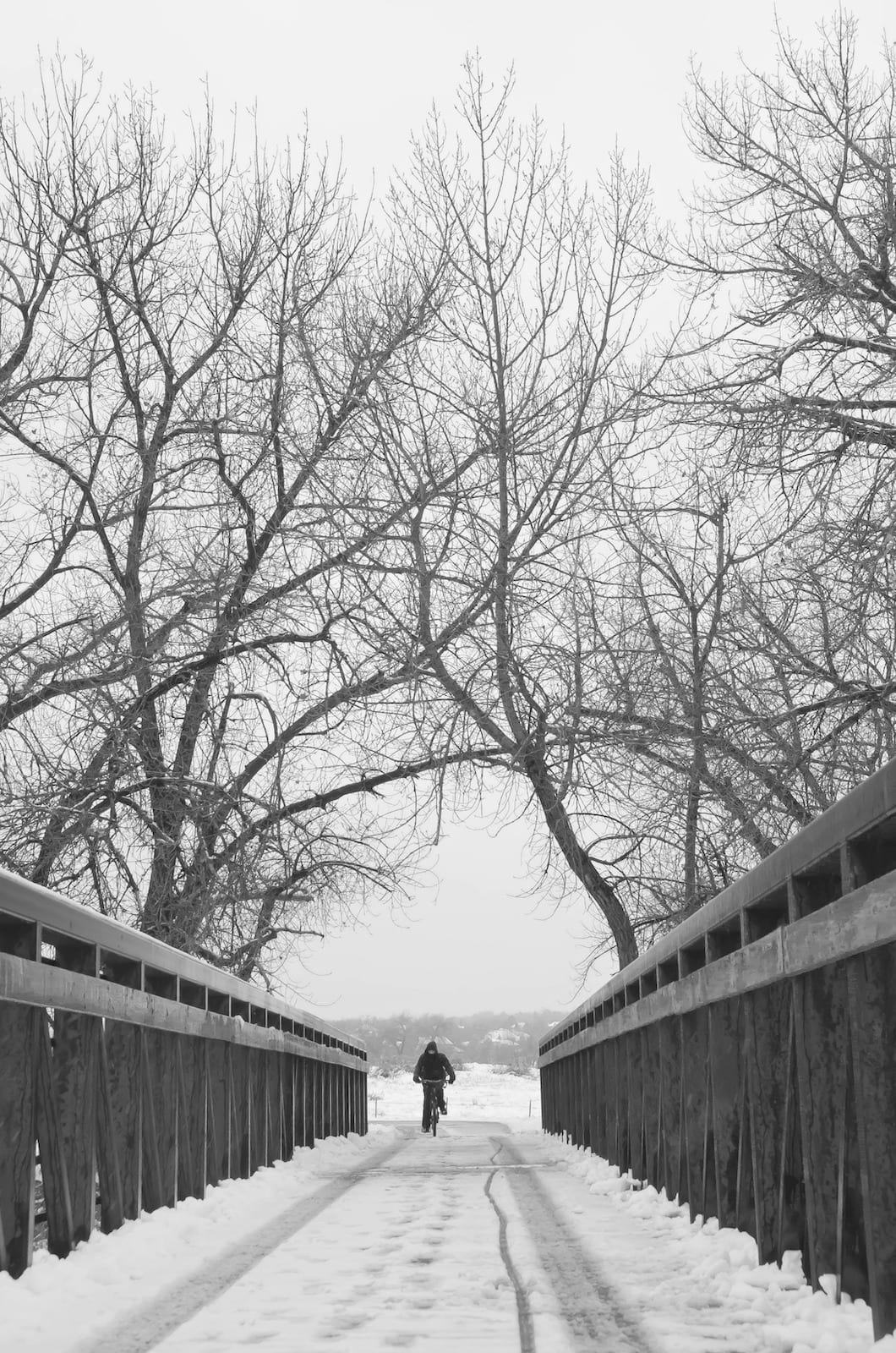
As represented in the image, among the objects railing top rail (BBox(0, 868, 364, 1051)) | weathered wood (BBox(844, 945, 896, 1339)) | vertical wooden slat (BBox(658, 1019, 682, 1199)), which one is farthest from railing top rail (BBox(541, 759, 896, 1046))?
railing top rail (BBox(0, 868, 364, 1051))

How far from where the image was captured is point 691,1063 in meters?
6.62

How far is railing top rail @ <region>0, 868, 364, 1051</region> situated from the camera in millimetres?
4598

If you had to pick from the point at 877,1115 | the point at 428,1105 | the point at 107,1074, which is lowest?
the point at 428,1105

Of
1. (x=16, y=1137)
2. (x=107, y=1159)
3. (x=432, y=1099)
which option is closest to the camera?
(x=16, y=1137)

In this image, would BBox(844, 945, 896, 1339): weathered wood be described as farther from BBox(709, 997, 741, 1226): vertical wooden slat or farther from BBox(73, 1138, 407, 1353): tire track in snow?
BBox(73, 1138, 407, 1353): tire track in snow

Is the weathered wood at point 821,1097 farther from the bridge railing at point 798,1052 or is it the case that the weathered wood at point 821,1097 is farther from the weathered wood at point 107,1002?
the weathered wood at point 107,1002

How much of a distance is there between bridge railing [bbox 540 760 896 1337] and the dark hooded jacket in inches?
652

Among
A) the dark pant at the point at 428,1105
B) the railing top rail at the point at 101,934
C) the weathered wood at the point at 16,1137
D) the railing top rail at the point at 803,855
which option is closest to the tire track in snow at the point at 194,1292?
the weathered wood at the point at 16,1137

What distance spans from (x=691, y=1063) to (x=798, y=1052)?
2366 mm

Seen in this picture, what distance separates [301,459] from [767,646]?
6.41m

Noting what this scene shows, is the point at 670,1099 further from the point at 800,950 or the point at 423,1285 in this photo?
the point at 800,950

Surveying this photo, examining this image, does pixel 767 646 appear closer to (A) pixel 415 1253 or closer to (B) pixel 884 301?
(B) pixel 884 301

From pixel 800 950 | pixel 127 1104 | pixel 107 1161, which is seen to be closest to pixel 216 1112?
pixel 127 1104

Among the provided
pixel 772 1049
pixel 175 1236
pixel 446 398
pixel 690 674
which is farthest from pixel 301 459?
pixel 772 1049
